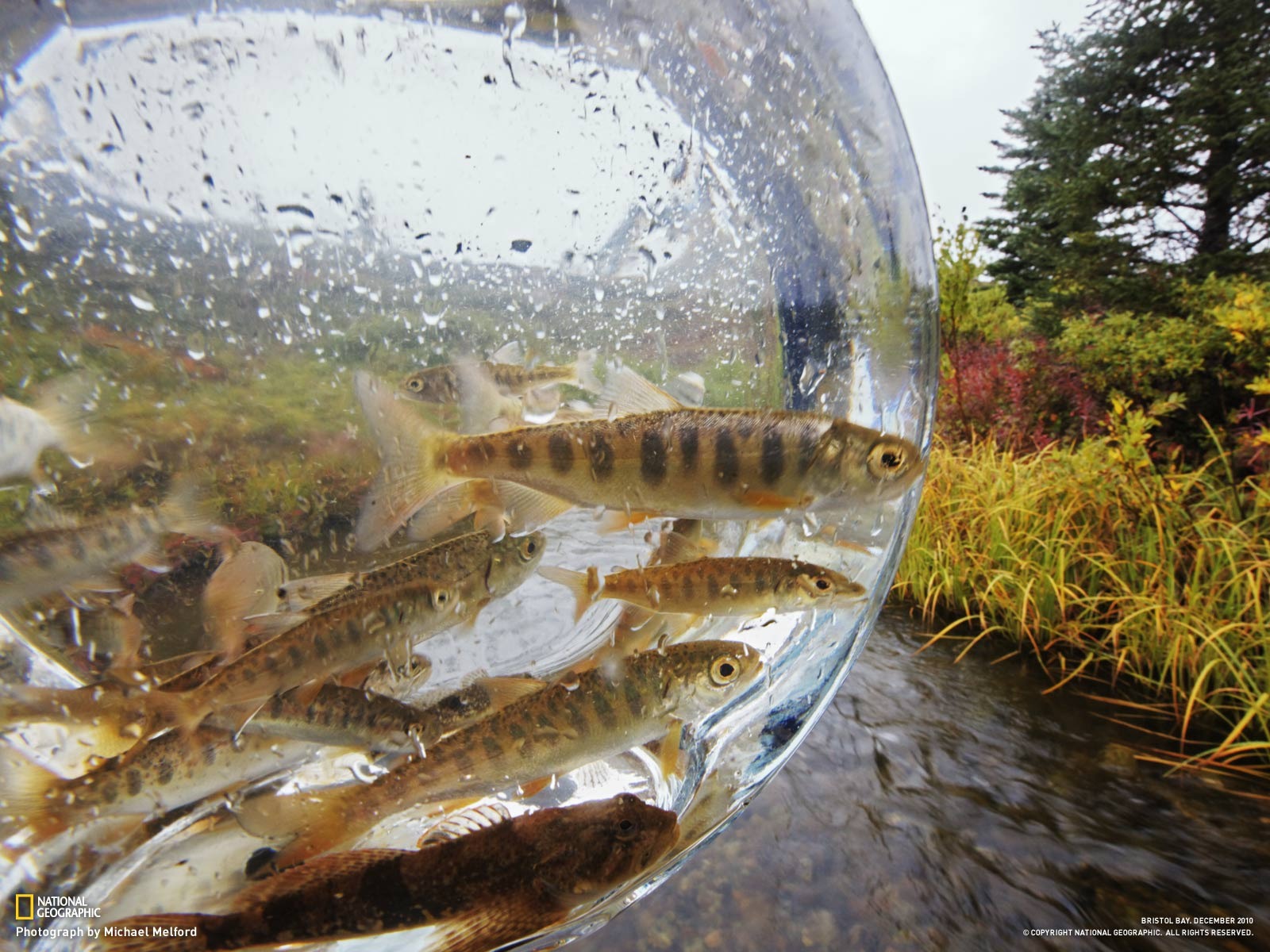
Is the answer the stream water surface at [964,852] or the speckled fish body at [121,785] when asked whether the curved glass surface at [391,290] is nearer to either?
the speckled fish body at [121,785]

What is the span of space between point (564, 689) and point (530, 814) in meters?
0.16

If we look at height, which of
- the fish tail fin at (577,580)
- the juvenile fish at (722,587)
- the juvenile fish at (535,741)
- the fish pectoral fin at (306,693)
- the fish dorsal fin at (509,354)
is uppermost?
the fish dorsal fin at (509,354)

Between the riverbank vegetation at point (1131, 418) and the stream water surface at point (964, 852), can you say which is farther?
the riverbank vegetation at point (1131, 418)

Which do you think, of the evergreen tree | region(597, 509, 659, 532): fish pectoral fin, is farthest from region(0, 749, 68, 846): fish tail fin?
the evergreen tree

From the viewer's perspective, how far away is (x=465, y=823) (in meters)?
0.88

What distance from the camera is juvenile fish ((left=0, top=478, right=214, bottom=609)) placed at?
2.55 feet

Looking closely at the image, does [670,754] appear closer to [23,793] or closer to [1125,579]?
[23,793]

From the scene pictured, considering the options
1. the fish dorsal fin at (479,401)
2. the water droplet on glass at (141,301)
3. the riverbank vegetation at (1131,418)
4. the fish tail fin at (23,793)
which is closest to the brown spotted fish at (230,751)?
the fish tail fin at (23,793)

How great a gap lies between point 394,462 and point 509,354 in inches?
7.7

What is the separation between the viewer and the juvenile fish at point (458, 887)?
30.6 inches

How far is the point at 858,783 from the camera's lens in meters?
2.17

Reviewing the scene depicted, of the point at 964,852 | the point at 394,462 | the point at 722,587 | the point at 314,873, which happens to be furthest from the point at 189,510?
the point at 964,852

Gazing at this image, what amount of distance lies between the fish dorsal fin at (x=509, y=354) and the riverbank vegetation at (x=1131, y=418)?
2867 mm

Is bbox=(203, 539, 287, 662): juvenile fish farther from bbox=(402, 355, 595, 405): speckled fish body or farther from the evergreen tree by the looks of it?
the evergreen tree
